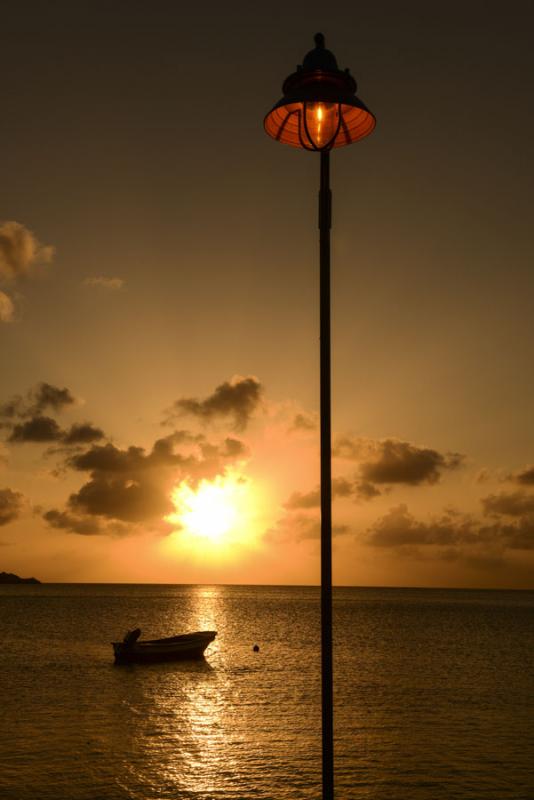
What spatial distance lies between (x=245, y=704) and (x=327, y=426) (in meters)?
35.2

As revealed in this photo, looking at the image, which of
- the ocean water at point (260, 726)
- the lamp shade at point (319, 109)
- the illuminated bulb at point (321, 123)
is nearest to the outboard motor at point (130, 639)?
the ocean water at point (260, 726)

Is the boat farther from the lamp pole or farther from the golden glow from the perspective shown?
the golden glow

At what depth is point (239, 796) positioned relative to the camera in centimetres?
2114

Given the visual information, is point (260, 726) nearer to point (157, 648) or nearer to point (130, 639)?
point (130, 639)

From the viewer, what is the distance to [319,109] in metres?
6.70

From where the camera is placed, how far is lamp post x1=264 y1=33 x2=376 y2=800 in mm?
5688

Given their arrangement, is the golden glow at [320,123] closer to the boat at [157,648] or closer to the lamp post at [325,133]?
the lamp post at [325,133]

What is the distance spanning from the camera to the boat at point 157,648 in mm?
52562

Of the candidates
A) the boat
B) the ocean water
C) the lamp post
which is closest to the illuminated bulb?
the lamp post

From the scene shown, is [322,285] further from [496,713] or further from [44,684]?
[44,684]

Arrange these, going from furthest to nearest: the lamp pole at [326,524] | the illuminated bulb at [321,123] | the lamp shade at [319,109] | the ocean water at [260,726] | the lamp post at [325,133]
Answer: the ocean water at [260,726], the illuminated bulb at [321,123], the lamp shade at [319,109], the lamp post at [325,133], the lamp pole at [326,524]

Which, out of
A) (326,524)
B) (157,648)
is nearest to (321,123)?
(326,524)

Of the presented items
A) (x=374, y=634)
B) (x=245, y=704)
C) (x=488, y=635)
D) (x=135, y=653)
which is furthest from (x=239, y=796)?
(x=488, y=635)

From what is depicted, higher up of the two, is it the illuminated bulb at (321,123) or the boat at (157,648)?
the illuminated bulb at (321,123)
